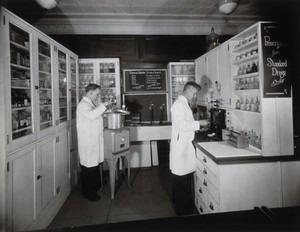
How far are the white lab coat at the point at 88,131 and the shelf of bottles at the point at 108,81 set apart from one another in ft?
4.51

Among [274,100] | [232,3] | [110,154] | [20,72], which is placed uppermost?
[232,3]

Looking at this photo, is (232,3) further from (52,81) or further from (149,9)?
(52,81)

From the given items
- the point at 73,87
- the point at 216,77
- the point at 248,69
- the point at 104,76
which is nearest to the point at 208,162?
the point at 248,69

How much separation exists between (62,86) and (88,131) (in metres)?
0.86

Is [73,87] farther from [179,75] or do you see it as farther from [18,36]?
[179,75]

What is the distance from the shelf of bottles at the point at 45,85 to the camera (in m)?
2.62

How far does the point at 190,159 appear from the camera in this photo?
8.59ft

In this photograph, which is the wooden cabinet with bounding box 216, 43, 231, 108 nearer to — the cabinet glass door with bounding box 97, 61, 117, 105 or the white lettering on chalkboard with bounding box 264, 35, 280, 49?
the white lettering on chalkboard with bounding box 264, 35, 280, 49

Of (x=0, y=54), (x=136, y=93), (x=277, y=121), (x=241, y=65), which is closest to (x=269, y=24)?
(x=241, y=65)

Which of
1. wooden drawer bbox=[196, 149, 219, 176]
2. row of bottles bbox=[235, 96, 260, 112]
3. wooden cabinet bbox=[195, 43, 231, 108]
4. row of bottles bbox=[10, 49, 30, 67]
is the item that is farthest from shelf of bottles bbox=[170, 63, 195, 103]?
row of bottles bbox=[10, 49, 30, 67]

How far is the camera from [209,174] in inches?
91.6

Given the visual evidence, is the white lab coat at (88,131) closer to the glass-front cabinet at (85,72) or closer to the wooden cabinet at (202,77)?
the glass-front cabinet at (85,72)

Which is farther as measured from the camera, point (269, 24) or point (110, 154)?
point (110, 154)

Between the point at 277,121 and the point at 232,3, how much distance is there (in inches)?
86.2
